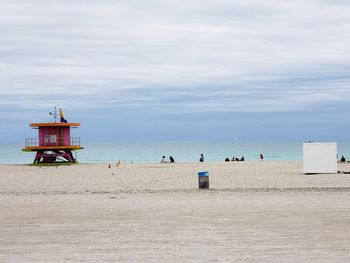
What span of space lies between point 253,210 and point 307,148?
46.4 ft

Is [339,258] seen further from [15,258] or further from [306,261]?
[15,258]

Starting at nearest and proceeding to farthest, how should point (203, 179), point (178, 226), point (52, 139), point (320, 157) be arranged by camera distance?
point (178, 226)
point (203, 179)
point (320, 157)
point (52, 139)

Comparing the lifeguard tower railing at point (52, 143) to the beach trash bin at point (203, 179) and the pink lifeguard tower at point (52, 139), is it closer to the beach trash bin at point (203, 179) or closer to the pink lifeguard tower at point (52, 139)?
the pink lifeguard tower at point (52, 139)

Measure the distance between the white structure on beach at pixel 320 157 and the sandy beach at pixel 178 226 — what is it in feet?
26.9

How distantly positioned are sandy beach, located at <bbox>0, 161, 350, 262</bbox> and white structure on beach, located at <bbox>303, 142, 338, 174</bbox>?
8.21 meters

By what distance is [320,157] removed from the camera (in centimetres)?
2931

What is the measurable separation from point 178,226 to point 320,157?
1832 centimetres

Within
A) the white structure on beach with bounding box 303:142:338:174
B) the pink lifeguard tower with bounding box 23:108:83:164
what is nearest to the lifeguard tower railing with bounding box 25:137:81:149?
the pink lifeguard tower with bounding box 23:108:83:164

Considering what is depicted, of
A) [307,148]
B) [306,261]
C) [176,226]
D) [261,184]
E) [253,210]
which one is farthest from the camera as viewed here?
[307,148]

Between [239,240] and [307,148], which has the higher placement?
[307,148]

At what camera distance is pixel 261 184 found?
79.6 feet

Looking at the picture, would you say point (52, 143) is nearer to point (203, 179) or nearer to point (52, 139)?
point (52, 139)

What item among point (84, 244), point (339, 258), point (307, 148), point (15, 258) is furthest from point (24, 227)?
point (307, 148)

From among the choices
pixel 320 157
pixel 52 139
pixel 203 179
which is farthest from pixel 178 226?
pixel 52 139
